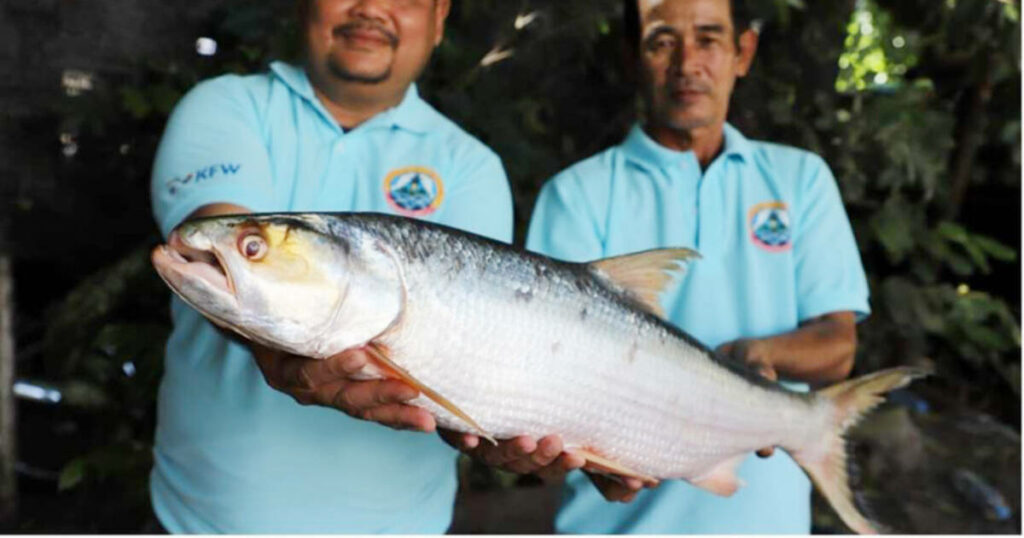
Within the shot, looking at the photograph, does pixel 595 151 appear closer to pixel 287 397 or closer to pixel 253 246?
pixel 287 397

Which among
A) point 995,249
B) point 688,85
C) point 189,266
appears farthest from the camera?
point 995,249

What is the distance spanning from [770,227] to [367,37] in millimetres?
929

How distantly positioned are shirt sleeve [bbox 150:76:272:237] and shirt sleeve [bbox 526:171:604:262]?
1.89ft

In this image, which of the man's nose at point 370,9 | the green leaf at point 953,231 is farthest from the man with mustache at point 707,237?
the green leaf at point 953,231

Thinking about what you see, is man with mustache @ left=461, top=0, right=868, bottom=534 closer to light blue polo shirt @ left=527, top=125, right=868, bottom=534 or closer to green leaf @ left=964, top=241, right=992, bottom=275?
light blue polo shirt @ left=527, top=125, right=868, bottom=534

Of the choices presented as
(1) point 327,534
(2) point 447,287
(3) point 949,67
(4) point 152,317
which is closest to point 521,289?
(2) point 447,287

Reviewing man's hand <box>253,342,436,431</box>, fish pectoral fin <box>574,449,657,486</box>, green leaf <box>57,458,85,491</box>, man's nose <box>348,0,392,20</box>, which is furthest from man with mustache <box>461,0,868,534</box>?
green leaf <box>57,458,85,491</box>

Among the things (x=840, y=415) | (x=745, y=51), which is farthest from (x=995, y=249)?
(x=840, y=415)

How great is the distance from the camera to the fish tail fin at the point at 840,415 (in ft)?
6.07

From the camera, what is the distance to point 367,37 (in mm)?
1868

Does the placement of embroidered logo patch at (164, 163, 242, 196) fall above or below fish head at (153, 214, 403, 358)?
above

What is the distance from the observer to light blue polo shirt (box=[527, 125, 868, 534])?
6.74ft

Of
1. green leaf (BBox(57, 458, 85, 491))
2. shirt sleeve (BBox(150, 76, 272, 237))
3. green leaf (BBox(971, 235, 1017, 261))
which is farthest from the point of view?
green leaf (BBox(971, 235, 1017, 261))

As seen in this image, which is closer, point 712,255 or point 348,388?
point 348,388
